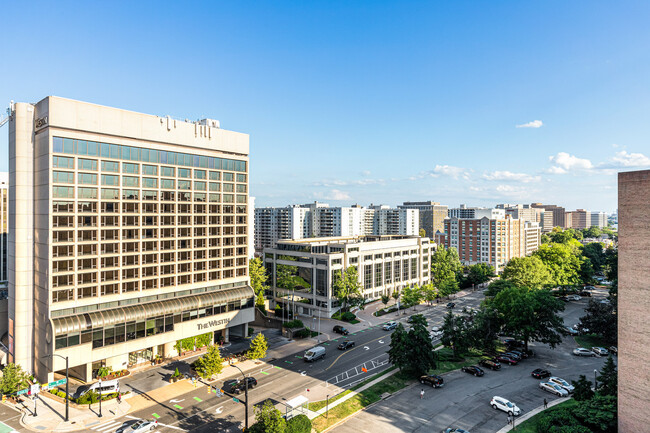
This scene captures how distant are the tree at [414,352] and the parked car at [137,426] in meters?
31.4

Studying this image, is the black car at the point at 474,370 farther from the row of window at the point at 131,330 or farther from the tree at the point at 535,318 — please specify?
the row of window at the point at 131,330

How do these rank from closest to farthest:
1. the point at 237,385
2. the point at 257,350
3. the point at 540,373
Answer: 1. the point at 237,385
2. the point at 540,373
3. the point at 257,350

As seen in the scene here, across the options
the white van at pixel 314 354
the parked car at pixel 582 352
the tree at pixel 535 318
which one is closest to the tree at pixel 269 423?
the white van at pixel 314 354

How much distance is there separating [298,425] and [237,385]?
15646 mm

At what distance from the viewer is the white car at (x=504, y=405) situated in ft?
147

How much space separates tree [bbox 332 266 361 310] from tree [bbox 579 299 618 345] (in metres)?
45.6

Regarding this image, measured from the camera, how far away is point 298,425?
38.2 m

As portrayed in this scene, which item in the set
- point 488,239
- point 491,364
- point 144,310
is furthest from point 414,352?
point 488,239

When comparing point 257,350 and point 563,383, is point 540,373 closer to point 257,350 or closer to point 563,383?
point 563,383

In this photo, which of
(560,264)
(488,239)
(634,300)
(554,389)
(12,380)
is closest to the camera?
(634,300)

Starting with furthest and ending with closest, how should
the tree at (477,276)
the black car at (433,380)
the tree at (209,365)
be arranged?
the tree at (477,276)
the black car at (433,380)
the tree at (209,365)

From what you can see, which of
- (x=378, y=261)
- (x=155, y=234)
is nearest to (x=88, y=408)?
Answer: (x=155, y=234)

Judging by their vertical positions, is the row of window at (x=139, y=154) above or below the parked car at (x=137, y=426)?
above

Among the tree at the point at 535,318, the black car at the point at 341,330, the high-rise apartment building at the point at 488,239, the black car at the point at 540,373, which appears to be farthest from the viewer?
the high-rise apartment building at the point at 488,239
